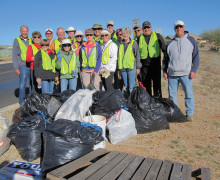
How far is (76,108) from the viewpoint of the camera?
137 inches

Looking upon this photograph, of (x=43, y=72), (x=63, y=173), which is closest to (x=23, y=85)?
(x=43, y=72)

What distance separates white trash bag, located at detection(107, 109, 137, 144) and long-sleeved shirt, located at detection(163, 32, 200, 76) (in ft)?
5.07

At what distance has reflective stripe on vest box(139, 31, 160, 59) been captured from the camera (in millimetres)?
4758

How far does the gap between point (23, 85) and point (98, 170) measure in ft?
12.3

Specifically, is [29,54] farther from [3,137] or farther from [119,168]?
[119,168]

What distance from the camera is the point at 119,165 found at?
2.49 metres

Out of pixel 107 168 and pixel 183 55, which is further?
pixel 183 55

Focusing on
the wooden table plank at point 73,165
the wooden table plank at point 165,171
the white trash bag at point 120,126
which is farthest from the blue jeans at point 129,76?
the wooden table plank at point 165,171

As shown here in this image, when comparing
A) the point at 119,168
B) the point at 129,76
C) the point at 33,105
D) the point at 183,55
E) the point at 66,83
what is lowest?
the point at 119,168

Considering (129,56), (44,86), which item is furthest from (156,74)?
(44,86)

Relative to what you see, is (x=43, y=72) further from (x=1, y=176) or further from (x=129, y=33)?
(x=1, y=176)

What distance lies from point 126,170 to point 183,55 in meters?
2.75

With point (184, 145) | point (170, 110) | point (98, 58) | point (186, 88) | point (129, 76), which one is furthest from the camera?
point (129, 76)

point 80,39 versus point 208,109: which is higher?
point 80,39
